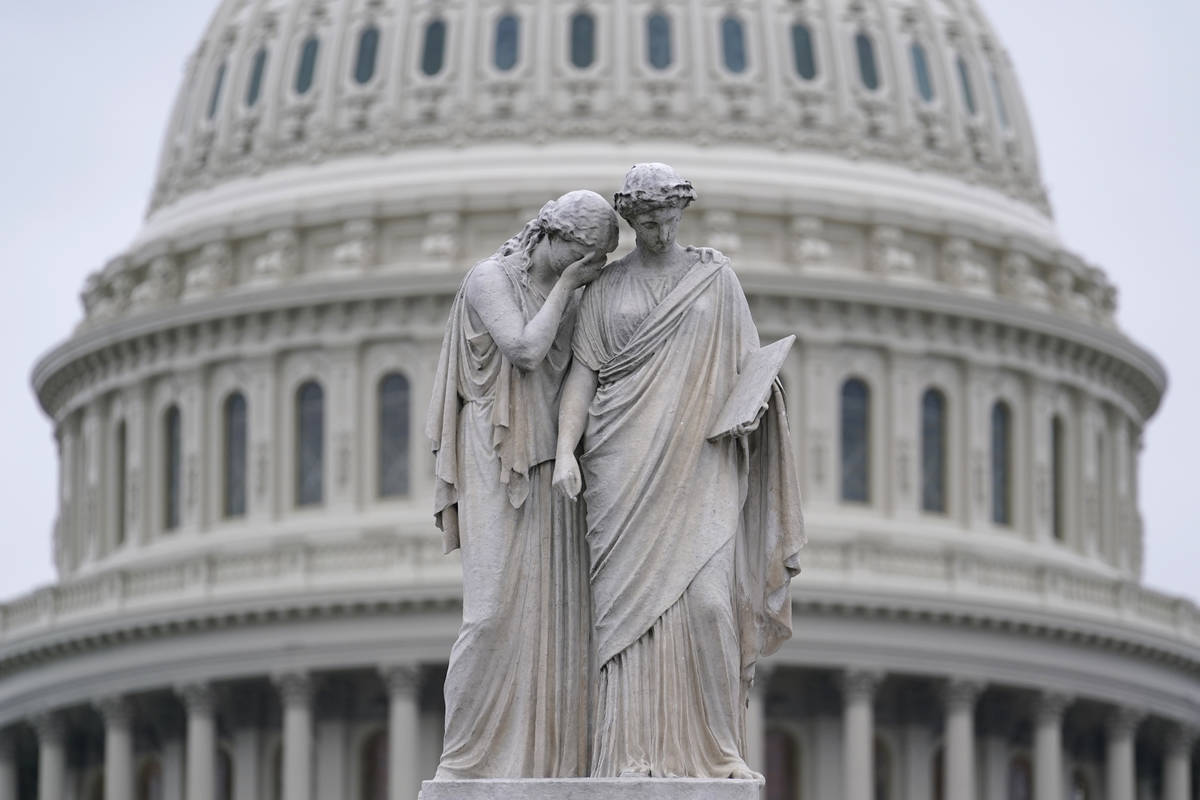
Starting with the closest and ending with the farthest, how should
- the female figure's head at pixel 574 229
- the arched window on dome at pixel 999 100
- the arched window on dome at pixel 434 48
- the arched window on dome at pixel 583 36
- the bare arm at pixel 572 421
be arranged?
1. the bare arm at pixel 572 421
2. the female figure's head at pixel 574 229
3. the arched window on dome at pixel 583 36
4. the arched window on dome at pixel 434 48
5. the arched window on dome at pixel 999 100

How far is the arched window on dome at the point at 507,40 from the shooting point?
100438 millimetres

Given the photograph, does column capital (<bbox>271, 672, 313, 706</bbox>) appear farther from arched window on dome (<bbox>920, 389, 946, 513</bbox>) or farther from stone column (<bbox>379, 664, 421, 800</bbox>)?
arched window on dome (<bbox>920, 389, 946, 513</bbox>)

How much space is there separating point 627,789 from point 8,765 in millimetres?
86566

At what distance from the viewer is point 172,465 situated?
99312 millimetres

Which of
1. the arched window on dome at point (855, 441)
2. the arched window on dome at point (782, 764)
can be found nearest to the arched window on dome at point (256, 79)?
the arched window on dome at point (855, 441)

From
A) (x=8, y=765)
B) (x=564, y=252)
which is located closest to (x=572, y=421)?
(x=564, y=252)

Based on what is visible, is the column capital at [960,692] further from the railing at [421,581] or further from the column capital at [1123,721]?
the column capital at [1123,721]

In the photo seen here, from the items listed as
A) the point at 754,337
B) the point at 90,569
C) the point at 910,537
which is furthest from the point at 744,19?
the point at 754,337

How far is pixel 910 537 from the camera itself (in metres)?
93.8

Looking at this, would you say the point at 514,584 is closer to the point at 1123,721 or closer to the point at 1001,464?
the point at 1123,721

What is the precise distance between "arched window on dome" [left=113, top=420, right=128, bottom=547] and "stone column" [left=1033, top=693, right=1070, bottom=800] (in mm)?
23837

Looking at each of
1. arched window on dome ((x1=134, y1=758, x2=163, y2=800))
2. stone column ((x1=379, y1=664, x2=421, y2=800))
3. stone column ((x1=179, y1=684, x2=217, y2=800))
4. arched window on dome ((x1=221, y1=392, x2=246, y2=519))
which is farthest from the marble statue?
arched window on dome ((x1=134, y1=758, x2=163, y2=800))

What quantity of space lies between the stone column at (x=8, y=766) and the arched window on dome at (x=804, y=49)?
1029 inches

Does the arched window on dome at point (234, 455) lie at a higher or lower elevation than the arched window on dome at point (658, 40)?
lower
